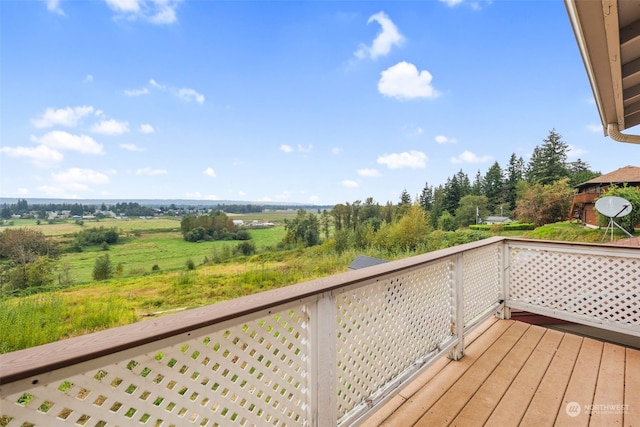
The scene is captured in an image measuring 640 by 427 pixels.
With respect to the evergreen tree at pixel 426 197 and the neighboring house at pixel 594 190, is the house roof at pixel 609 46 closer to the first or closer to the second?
the neighboring house at pixel 594 190

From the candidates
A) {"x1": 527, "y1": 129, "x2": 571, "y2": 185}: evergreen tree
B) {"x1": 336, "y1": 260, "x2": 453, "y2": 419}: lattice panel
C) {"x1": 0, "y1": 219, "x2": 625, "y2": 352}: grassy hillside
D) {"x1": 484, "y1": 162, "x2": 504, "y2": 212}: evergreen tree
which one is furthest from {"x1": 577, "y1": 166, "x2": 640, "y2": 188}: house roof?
{"x1": 336, "y1": 260, "x2": 453, "y2": 419}: lattice panel

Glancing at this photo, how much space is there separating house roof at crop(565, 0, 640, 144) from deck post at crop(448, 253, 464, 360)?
4.40 ft

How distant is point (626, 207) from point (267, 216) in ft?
53.1

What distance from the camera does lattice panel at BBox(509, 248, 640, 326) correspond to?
2.35m

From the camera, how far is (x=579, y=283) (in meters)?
2.55

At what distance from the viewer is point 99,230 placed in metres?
12.5

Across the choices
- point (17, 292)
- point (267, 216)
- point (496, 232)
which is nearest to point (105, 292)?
point (17, 292)

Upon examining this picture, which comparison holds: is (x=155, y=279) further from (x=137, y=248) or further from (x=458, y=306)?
(x=458, y=306)

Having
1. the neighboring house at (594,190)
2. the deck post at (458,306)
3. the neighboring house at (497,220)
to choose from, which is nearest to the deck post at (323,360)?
the deck post at (458,306)

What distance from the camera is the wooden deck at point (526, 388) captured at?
62.7 inches

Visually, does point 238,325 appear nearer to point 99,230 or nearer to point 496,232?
point 496,232

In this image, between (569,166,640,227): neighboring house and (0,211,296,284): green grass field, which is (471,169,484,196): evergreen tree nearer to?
(569,166,640,227): neighboring house

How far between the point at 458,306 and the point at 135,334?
2.21 metres

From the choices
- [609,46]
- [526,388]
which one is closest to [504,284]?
[526,388]
